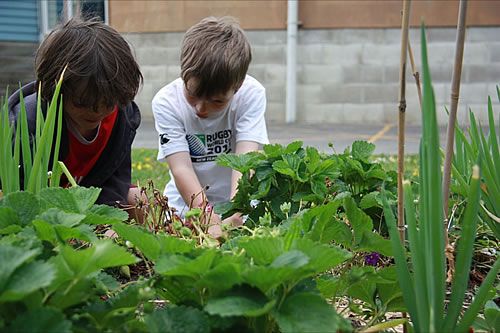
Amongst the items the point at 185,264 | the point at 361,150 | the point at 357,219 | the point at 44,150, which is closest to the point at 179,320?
the point at 185,264

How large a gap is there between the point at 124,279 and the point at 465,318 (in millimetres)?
836

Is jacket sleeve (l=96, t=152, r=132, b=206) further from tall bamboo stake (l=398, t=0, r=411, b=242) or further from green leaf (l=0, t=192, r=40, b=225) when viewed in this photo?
tall bamboo stake (l=398, t=0, r=411, b=242)

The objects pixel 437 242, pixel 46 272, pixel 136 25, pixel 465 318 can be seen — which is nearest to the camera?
pixel 46 272

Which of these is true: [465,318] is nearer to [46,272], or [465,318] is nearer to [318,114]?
[46,272]

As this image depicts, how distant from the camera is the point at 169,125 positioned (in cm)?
282

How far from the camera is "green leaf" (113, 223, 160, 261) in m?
0.99

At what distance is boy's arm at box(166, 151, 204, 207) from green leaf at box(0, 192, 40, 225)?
1.34 meters

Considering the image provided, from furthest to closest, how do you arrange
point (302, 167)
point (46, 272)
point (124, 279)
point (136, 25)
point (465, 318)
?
1. point (136, 25)
2. point (302, 167)
3. point (124, 279)
4. point (465, 318)
5. point (46, 272)

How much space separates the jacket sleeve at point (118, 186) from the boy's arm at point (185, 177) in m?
0.19

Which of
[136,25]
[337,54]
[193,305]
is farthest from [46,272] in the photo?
[136,25]

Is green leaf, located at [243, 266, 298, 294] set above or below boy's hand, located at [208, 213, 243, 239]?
above

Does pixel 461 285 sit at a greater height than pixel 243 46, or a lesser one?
lesser

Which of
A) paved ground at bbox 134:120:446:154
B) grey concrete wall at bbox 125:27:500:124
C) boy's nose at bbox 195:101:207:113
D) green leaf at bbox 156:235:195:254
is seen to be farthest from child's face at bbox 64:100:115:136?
grey concrete wall at bbox 125:27:500:124

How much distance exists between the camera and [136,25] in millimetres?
10289
